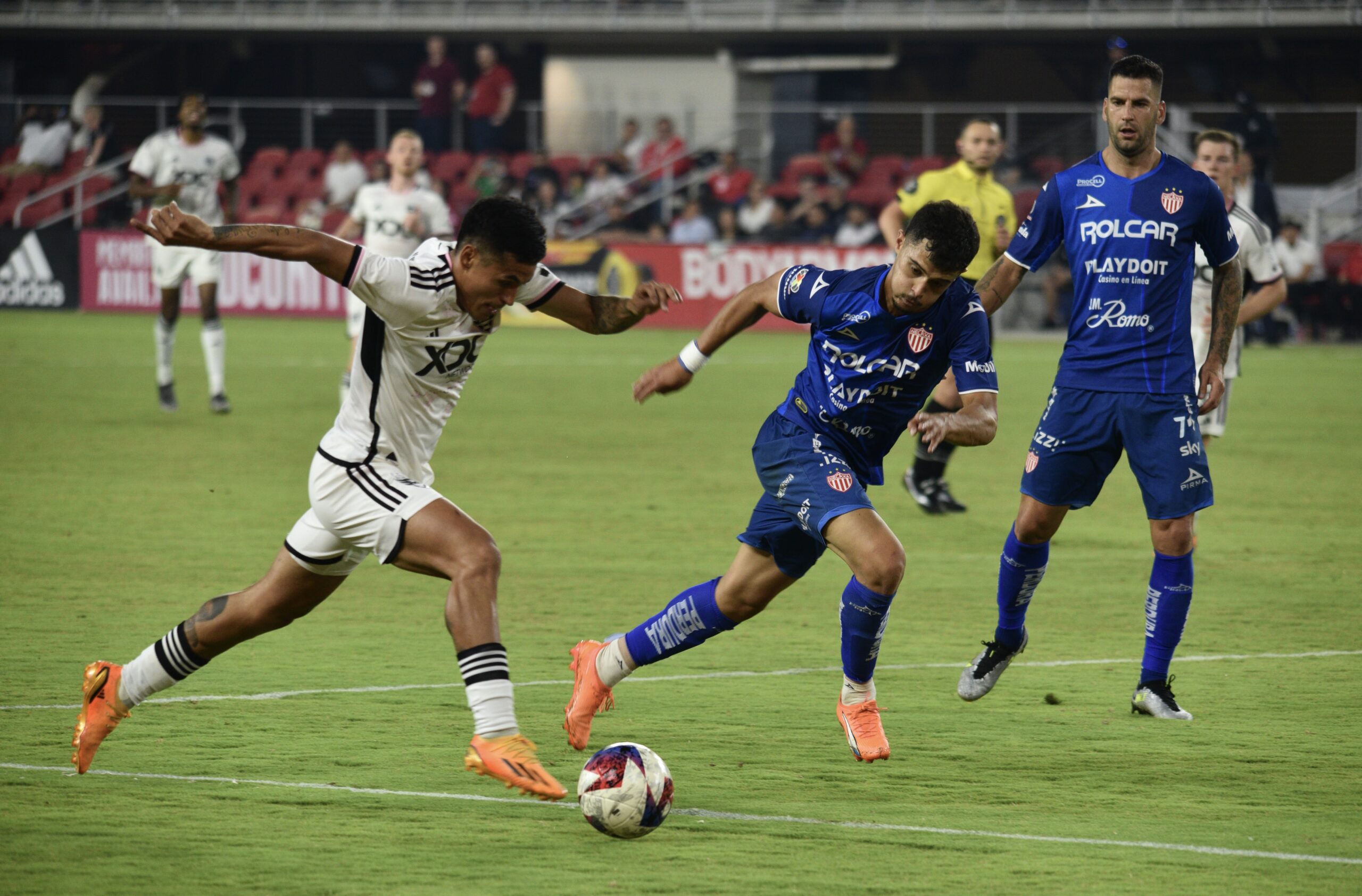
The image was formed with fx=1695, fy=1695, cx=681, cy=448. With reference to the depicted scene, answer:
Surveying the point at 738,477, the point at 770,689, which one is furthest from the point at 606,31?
the point at 770,689

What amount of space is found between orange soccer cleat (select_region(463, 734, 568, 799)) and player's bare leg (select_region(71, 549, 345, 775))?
811 millimetres

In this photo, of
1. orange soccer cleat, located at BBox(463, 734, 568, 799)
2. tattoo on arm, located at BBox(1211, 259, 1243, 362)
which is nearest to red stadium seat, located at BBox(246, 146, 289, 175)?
tattoo on arm, located at BBox(1211, 259, 1243, 362)

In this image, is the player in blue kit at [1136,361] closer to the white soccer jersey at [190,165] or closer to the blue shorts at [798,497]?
the blue shorts at [798,497]

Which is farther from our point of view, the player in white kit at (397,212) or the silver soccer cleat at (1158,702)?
the player in white kit at (397,212)

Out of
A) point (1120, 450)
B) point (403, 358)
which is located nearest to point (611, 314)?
point (403, 358)

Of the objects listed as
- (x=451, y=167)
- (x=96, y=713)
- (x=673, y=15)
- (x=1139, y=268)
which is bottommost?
(x=451, y=167)

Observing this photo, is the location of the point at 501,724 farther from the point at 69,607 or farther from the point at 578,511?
the point at 578,511

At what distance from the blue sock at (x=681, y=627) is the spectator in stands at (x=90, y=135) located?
27.1 meters

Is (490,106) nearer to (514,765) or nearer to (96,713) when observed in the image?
(96,713)

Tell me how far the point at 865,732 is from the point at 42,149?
2854 cm

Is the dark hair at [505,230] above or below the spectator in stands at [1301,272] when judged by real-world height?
above

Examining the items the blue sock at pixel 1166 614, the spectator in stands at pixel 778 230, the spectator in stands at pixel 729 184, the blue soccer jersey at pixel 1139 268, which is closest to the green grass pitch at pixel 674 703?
the blue sock at pixel 1166 614

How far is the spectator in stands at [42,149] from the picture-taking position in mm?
30469

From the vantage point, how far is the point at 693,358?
5.76 m
